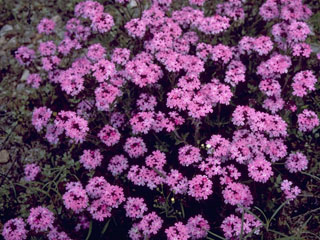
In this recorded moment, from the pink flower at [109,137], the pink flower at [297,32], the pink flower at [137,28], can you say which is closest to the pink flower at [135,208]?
the pink flower at [109,137]

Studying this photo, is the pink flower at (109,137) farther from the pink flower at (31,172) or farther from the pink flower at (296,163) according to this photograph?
the pink flower at (296,163)

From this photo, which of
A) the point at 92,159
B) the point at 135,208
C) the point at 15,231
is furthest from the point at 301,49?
the point at 15,231

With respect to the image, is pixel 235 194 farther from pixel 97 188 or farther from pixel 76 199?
pixel 76 199

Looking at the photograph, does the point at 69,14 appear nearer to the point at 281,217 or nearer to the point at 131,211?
the point at 131,211

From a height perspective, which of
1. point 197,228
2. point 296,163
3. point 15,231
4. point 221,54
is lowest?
point 15,231

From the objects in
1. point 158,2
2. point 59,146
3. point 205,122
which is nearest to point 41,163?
point 59,146

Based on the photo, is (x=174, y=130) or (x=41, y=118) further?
(x=41, y=118)
